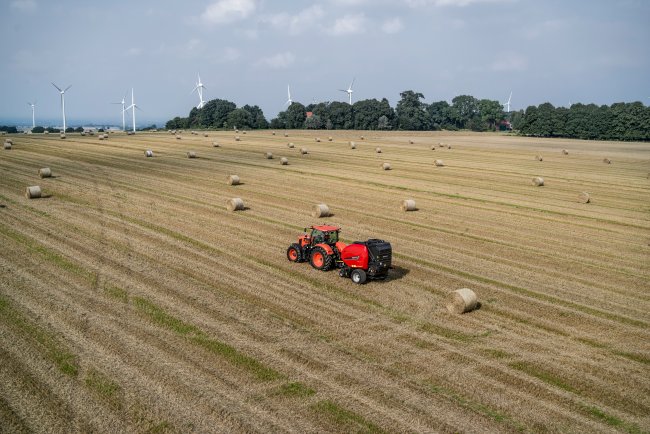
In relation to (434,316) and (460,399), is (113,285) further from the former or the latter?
(460,399)

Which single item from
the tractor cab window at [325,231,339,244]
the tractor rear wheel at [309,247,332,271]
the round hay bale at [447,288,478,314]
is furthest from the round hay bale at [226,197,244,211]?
the round hay bale at [447,288,478,314]

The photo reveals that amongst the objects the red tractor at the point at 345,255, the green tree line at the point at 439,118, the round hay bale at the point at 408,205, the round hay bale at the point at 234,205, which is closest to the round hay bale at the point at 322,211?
the round hay bale at the point at 234,205

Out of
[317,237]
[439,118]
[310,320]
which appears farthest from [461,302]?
[439,118]

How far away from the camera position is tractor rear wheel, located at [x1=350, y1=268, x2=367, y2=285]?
1794cm

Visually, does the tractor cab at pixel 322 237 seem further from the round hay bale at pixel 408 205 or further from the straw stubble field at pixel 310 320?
the round hay bale at pixel 408 205

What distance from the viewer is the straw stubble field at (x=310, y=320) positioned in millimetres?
10992

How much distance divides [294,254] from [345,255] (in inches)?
103

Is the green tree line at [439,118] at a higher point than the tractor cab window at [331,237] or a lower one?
higher

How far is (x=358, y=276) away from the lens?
18.1m

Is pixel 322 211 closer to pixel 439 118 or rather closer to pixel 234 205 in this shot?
pixel 234 205

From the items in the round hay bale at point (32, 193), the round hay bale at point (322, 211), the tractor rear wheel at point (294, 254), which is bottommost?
the tractor rear wheel at point (294, 254)

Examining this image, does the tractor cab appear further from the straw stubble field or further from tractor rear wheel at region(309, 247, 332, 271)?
the straw stubble field

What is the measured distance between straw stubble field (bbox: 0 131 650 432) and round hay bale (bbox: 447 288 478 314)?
0.31m

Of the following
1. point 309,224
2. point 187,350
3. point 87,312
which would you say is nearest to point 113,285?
point 87,312
